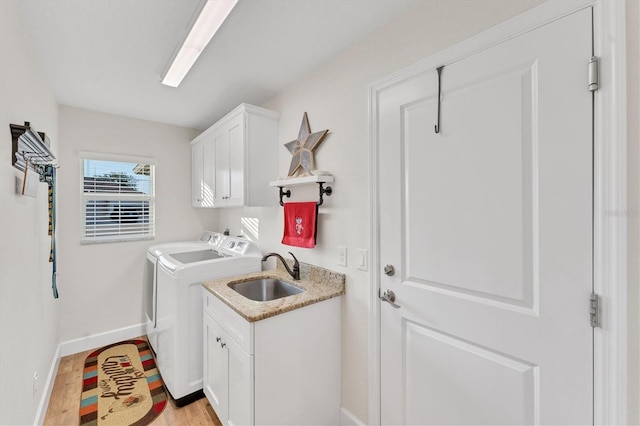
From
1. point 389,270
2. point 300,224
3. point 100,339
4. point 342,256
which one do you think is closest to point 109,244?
point 100,339

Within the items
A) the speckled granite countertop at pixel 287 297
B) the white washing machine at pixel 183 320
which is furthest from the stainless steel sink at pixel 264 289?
the white washing machine at pixel 183 320

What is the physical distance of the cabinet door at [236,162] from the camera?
2.30 meters

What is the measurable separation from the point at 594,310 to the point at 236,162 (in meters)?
2.36

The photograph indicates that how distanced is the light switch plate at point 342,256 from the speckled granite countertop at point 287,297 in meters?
0.08

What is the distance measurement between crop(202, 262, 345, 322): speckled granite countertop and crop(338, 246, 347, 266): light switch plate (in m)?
0.08

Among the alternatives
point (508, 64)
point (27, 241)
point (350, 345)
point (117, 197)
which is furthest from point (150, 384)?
point (508, 64)

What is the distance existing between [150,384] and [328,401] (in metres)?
1.59

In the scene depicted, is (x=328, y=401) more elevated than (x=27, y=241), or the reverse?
(x=27, y=241)

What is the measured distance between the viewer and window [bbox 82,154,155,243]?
2916 millimetres

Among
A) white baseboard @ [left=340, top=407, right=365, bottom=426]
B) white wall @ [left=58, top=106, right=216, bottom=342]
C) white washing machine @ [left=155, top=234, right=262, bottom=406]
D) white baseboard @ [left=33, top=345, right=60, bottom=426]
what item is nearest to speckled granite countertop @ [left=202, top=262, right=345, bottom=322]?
white washing machine @ [left=155, top=234, right=262, bottom=406]

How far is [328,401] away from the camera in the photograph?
175 cm

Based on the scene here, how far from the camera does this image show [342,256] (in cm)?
183

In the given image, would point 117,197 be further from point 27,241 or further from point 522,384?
point 522,384

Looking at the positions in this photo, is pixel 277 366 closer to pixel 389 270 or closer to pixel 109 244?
pixel 389 270
